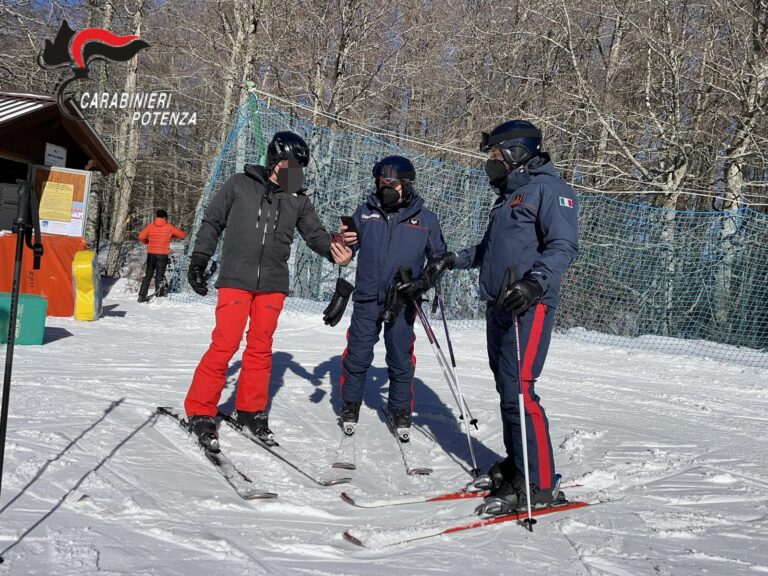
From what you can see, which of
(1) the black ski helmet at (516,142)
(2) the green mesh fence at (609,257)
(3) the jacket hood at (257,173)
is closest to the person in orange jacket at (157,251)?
(2) the green mesh fence at (609,257)

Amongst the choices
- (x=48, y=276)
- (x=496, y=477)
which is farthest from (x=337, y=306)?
(x=48, y=276)

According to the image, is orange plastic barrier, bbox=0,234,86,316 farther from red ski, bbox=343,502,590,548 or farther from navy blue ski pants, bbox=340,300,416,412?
red ski, bbox=343,502,590,548

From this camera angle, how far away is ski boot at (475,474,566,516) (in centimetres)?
321

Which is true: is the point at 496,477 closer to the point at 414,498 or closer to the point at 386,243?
the point at 414,498

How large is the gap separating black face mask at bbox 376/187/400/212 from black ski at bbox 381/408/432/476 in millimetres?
1432

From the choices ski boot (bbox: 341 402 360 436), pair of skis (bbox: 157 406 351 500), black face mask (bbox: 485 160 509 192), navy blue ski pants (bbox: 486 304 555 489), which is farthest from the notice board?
navy blue ski pants (bbox: 486 304 555 489)

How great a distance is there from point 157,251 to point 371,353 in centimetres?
844

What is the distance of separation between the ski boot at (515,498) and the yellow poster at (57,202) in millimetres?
9267

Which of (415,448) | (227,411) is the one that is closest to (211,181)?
(227,411)

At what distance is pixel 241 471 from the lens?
372 centimetres

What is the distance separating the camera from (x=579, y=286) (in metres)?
12.4

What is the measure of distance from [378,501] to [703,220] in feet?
33.7

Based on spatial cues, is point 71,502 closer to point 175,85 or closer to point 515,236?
point 515,236

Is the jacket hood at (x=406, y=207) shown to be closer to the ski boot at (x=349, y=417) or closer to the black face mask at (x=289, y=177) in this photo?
the black face mask at (x=289, y=177)
